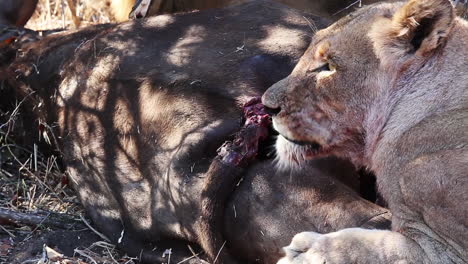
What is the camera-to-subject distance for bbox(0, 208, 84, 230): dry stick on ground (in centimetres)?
441

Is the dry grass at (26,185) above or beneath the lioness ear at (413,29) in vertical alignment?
beneath

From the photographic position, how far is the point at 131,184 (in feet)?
13.3

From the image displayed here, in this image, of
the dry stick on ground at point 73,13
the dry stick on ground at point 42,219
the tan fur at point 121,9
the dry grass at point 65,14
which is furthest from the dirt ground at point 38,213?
the dry stick on ground at point 73,13

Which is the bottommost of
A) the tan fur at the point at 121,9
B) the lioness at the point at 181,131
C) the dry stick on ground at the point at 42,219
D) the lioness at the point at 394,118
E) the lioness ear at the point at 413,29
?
the dry stick on ground at the point at 42,219

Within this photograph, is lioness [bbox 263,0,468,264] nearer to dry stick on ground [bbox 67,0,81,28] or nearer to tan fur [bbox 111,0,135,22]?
tan fur [bbox 111,0,135,22]

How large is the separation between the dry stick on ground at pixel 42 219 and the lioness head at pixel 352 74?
5.20 ft

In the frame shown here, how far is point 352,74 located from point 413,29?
266 mm

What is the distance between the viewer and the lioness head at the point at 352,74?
2.94 metres

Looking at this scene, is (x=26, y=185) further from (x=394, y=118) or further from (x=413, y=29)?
(x=413, y=29)

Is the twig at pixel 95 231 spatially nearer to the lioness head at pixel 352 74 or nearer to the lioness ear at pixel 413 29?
the lioness head at pixel 352 74

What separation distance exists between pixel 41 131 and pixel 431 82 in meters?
2.48

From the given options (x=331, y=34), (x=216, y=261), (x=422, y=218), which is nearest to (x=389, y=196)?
(x=422, y=218)

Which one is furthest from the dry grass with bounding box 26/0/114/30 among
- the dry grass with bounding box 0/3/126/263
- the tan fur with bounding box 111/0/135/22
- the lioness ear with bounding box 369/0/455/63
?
the lioness ear with bounding box 369/0/455/63

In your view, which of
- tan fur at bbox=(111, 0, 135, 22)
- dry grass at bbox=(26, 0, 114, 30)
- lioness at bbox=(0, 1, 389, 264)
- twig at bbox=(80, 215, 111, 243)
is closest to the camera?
lioness at bbox=(0, 1, 389, 264)
